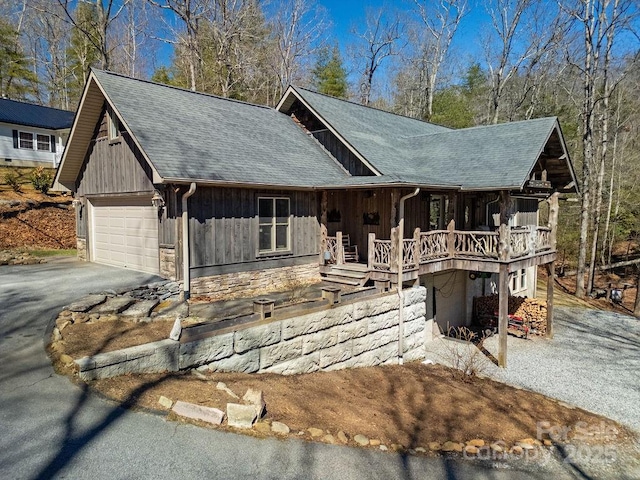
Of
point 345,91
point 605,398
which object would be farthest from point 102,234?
point 345,91

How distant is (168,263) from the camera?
10000mm

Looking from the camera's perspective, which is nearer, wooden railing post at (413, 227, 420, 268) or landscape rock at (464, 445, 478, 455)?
landscape rock at (464, 445, 478, 455)

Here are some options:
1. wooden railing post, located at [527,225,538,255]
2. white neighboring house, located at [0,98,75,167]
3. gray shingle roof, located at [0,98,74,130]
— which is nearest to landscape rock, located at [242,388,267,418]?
wooden railing post, located at [527,225,538,255]

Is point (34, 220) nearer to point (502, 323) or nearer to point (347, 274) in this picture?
point (347, 274)

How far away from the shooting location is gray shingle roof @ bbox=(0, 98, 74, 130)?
77.5 ft

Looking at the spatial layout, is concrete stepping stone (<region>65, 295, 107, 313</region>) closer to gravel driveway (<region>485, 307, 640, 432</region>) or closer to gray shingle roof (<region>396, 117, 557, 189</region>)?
gray shingle roof (<region>396, 117, 557, 189</region>)

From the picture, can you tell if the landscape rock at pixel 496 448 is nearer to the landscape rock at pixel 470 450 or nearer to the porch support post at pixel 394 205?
the landscape rock at pixel 470 450

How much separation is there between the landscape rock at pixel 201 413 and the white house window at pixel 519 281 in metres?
15.4

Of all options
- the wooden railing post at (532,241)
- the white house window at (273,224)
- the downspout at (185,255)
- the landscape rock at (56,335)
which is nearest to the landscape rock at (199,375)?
the landscape rock at (56,335)

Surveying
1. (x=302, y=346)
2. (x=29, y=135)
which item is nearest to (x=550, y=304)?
(x=302, y=346)

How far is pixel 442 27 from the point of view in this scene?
31.5m

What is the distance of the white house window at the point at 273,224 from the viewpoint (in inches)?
442

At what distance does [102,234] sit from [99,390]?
9.26m

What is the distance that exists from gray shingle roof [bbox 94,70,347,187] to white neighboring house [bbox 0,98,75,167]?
14088 millimetres
